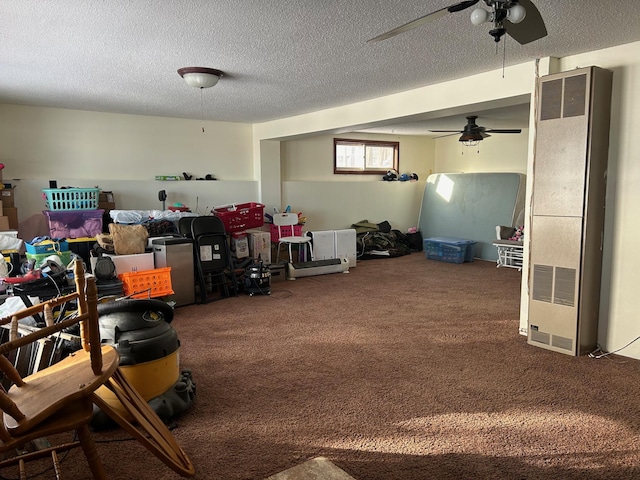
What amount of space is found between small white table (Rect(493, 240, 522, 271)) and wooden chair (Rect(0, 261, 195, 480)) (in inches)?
241

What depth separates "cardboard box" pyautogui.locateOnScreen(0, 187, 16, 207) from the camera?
511cm

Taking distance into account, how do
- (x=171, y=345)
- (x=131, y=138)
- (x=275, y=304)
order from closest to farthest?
1. (x=171, y=345)
2. (x=275, y=304)
3. (x=131, y=138)

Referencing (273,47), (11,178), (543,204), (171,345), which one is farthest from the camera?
(11,178)

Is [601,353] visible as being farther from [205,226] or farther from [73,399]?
[205,226]

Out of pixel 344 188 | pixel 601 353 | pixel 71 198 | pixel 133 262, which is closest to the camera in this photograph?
pixel 601 353

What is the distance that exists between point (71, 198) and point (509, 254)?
620 centimetres

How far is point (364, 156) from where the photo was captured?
8891 mm

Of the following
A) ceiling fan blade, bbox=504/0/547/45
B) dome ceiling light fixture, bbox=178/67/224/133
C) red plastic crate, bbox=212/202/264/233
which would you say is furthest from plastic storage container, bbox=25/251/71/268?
ceiling fan blade, bbox=504/0/547/45

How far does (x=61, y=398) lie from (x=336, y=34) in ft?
8.55

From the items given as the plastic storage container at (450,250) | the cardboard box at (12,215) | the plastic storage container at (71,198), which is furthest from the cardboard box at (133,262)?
the plastic storage container at (450,250)

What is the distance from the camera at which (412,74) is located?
416cm

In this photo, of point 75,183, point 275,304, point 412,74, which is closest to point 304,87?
point 412,74

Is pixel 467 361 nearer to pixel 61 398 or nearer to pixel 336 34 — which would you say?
pixel 336 34

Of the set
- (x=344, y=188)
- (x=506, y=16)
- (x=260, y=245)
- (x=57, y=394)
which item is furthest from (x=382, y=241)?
(x=57, y=394)
